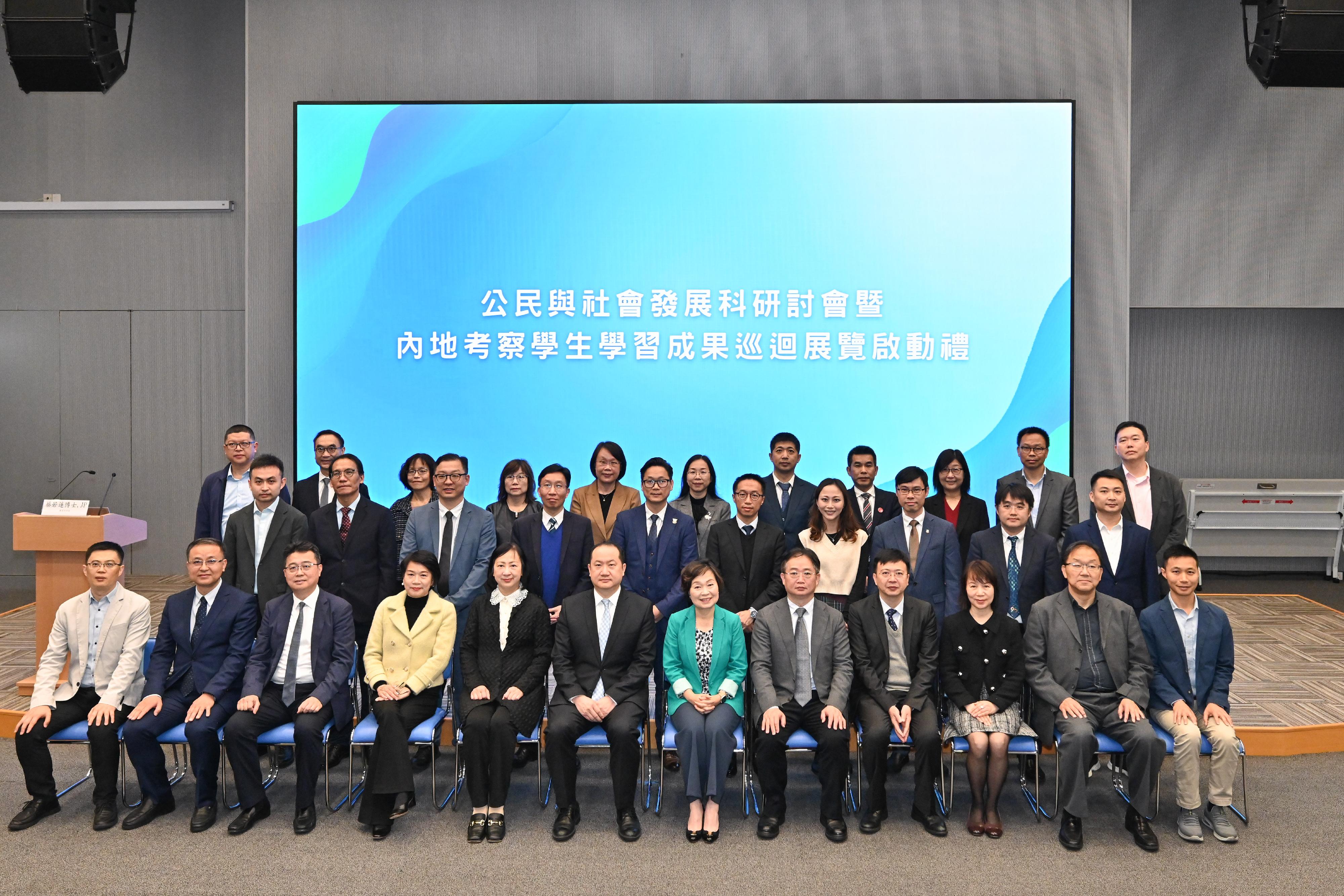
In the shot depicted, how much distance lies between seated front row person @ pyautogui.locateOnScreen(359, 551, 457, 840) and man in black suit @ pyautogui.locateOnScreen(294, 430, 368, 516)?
3.42ft

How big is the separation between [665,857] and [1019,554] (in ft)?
6.54

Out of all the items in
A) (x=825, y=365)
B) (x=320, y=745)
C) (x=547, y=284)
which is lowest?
(x=320, y=745)

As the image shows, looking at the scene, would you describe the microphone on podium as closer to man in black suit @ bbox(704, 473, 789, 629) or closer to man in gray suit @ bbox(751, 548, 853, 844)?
man in black suit @ bbox(704, 473, 789, 629)

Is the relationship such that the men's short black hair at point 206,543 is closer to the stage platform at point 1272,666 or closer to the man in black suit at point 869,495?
the stage platform at point 1272,666

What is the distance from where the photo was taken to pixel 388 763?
11.7ft

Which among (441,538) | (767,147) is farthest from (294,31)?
(441,538)

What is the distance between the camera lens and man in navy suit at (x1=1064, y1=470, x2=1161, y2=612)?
4.01m

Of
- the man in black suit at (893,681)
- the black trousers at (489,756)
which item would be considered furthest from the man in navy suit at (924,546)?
the black trousers at (489,756)

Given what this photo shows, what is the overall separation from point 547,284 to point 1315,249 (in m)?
6.47

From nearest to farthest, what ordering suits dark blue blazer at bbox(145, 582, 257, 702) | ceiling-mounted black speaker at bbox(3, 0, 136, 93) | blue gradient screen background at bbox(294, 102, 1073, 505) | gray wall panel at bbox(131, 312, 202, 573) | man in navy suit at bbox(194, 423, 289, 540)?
1. dark blue blazer at bbox(145, 582, 257, 702)
2. man in navy suit at bbox(194, 423, 289, 540)
3. ceiling-mounted black speaker at bbox(3, 0, 136, 93)
4. blue gradient screen background at bbox(294, 102, 1073, 505)
5. gray wall panel at bbox(131, 312, 202, 573)

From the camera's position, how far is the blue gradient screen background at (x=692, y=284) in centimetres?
593

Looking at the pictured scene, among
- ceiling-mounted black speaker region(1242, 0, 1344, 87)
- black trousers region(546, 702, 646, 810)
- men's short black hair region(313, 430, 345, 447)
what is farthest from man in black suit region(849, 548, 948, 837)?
ceiling-mounted black speaker region(1242, 0, 1344, 87)

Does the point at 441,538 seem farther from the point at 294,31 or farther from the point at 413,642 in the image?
the point at 294,31

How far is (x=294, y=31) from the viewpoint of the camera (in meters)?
6.22
